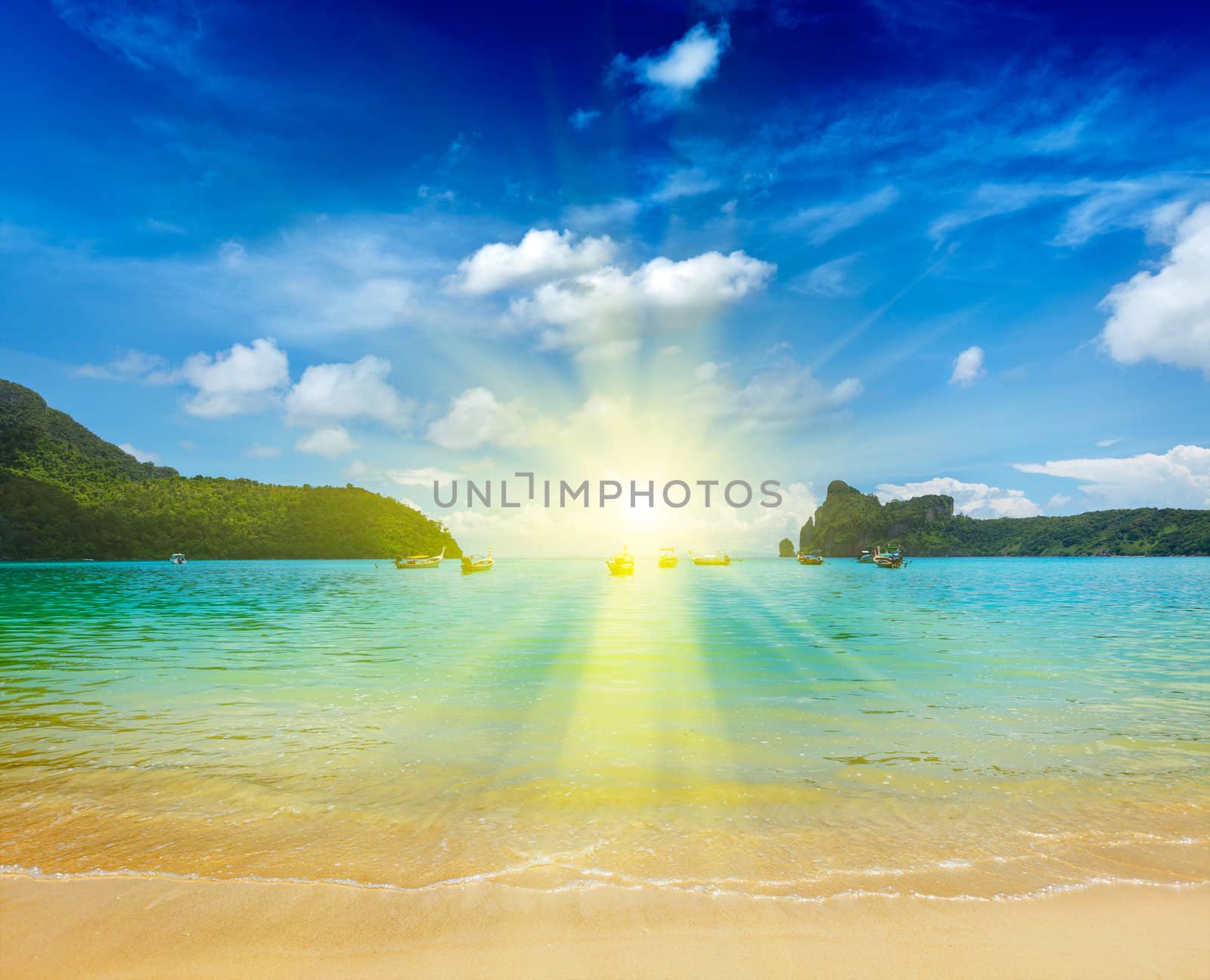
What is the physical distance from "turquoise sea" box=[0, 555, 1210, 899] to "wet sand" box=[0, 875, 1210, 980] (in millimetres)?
310

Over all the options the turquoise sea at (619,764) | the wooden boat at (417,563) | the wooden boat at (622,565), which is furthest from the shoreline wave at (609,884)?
the wooden boat at (417,563)

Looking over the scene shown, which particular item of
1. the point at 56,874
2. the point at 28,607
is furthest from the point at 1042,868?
the point at 28,607

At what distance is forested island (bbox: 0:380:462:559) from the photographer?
470 ft

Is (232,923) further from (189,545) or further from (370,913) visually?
(189,545)

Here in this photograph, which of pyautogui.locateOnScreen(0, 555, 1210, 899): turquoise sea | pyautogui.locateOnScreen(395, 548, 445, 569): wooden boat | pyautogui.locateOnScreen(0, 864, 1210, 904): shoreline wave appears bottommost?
pyautogui.locateOnScreen(395, 548, 445, 569): wooden boat

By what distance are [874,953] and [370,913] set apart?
146 inches

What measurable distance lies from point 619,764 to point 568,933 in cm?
451

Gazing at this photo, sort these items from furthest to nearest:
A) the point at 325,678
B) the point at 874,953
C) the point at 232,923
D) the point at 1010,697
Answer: the point at 325,678 → the point at 1010,697 → the point at 232,923 → the point at 874,953

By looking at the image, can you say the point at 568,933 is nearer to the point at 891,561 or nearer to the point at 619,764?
the point at 619,764

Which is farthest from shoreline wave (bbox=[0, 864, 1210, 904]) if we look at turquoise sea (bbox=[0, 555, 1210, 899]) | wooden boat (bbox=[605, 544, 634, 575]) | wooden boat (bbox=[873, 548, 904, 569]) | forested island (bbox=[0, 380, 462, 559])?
forested island (bbox=[0, 380, 462, 559])

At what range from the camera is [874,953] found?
4.42 m

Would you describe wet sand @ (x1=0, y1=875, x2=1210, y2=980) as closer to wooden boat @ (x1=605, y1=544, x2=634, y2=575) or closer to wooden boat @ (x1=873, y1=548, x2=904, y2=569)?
wooden boat @ (x1=605, y1=544, x2=634, y2=575)

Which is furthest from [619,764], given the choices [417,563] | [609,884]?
[417,563]

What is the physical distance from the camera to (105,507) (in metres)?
152
